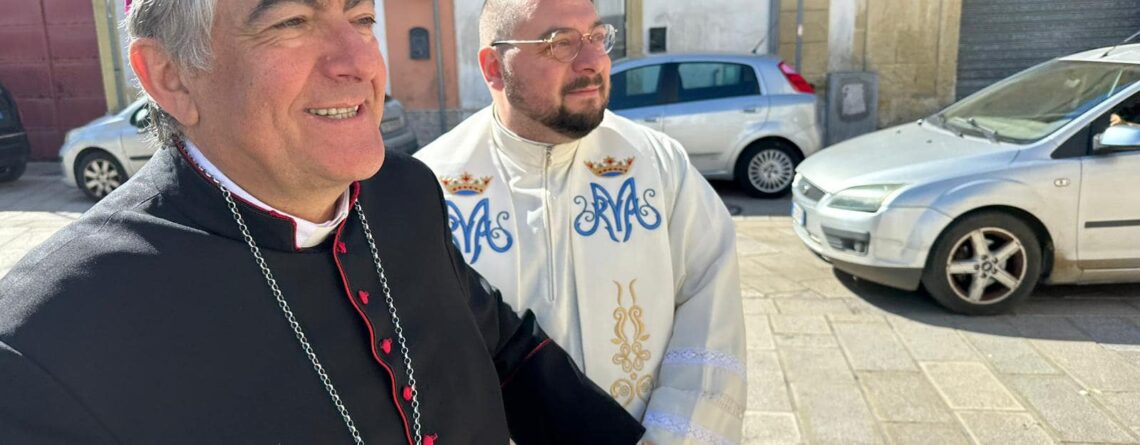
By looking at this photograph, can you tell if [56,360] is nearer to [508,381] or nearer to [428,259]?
[428,259]

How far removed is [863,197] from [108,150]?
8374 mm

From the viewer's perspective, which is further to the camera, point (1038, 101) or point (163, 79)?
point (1038, 101)

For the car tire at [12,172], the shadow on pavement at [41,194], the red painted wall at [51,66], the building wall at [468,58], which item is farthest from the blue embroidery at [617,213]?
the red painted wall at [51,66]

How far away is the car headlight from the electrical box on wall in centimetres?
856

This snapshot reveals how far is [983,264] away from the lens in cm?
505

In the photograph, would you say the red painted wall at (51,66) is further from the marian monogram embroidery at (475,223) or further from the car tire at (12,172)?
the marian monogram embroidery at (475,223)

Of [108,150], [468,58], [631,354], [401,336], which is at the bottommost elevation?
[108,150]

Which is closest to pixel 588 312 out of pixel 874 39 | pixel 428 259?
pixel 428 259

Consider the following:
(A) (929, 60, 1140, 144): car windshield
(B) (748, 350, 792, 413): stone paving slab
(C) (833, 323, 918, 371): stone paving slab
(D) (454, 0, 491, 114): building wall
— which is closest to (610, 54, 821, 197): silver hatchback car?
(A) (929, 60, 1140, 144): car windshield

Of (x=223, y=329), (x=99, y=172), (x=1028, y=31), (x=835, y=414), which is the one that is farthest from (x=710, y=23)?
(x=223, y=329)

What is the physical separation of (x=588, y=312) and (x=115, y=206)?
118 cm

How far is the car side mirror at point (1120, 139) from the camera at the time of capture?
4.86 meters

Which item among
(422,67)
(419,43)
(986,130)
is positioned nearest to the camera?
(986,130)

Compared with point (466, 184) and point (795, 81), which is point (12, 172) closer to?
point (795, 81)
